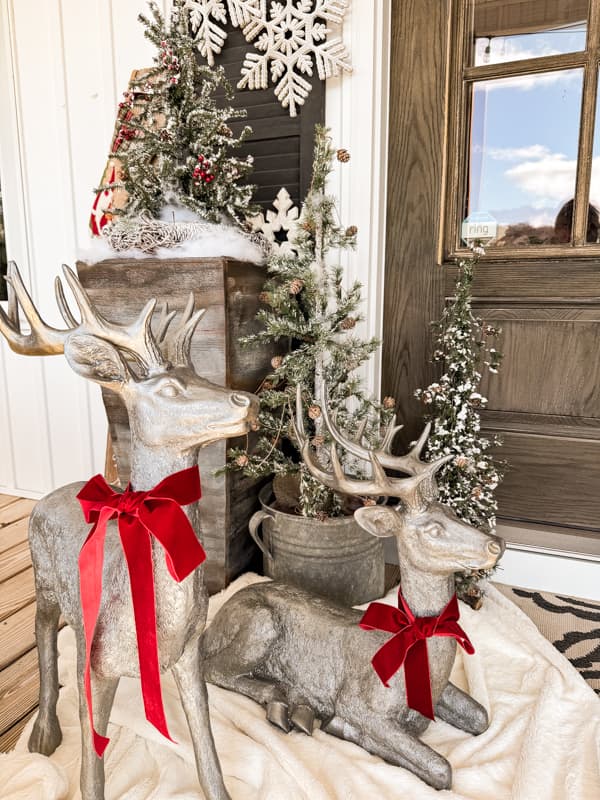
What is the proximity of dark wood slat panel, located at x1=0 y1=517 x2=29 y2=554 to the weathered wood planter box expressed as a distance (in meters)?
0.76

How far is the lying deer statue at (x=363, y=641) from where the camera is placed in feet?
3.66

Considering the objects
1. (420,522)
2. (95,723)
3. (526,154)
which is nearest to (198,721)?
(95,723)

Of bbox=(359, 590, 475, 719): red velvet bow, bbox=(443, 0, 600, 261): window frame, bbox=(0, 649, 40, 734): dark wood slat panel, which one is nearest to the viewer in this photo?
bbox=(359, 590, 475, 719): red velvet bow

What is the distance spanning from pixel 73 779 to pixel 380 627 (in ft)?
2.22

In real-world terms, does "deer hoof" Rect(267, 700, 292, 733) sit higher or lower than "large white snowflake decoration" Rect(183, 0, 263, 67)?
lower

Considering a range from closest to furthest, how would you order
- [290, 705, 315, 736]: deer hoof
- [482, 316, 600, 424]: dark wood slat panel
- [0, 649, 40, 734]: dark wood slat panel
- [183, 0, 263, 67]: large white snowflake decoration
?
[290, 705, 315, 736]: deer hoof
[0, 649, 40, 734]: dark wood slat panel
[482, 316, 600, 424]: dark wood slat panel
[183, 0, 263, 67]: large white snowflake decoration

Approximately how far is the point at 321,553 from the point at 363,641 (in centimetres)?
44

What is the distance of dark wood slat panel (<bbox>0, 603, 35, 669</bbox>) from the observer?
1.60m

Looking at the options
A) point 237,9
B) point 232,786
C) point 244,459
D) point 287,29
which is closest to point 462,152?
point 287,29

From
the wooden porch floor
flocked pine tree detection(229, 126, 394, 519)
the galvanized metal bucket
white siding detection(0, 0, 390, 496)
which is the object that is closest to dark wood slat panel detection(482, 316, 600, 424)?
white siding detection(0, 0, 390, 496)

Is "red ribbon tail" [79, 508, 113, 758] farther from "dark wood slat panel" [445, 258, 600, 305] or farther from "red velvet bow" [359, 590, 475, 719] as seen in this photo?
"dark wood slat panel" [445, 258, 600, 305]

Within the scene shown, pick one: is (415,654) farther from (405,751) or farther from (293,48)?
(293,48)

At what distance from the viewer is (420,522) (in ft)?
3.70

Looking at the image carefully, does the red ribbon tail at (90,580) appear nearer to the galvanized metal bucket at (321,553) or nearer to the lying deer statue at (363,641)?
the lying deer statue at (363,641)
